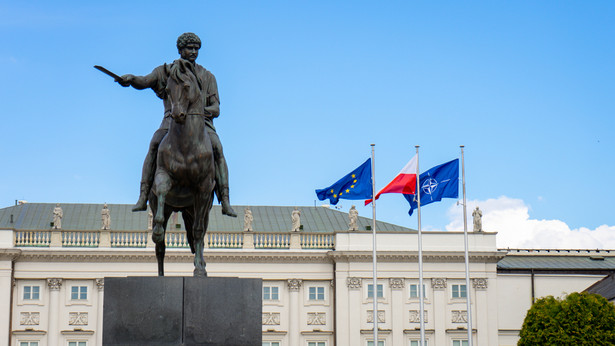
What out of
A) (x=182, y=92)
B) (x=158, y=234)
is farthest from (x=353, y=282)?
(x=182, y=92)

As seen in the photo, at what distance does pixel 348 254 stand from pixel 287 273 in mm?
4199

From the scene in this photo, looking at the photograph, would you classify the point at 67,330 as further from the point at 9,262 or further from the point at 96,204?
the point at 96,204

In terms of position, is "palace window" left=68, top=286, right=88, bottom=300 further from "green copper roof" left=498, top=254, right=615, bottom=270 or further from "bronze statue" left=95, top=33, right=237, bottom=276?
"bronze statue" left=95, top=33, right=237, bottom=276

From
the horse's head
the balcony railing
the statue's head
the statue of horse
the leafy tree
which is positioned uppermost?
the balcony railing

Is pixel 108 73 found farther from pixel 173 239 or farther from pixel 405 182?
pixel 173 239

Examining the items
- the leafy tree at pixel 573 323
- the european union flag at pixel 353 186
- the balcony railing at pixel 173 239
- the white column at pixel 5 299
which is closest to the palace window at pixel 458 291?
the leafy tree at pixel 573 323

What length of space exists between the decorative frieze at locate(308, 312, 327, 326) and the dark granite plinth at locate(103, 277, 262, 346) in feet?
162

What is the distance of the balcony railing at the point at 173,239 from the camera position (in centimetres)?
6525

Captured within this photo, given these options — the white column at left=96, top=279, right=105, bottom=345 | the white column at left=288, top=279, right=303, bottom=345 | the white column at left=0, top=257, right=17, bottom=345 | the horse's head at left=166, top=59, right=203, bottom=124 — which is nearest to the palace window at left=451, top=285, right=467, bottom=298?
the white column at left=288, top=279, right=303, bottom=345

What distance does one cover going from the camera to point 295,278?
66.6 m

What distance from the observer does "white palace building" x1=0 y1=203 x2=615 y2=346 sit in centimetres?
6419

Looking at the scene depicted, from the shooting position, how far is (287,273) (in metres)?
66.6

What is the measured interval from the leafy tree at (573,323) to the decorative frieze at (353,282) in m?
11.3

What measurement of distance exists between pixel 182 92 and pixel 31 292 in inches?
1975
